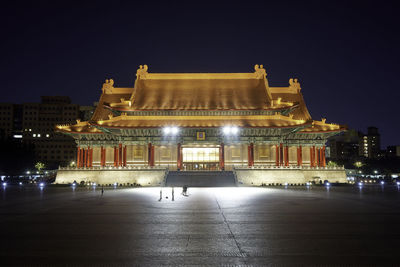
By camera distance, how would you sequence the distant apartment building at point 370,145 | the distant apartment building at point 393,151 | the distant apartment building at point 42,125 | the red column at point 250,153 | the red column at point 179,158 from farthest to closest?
the distant apartment building at point 370,145 → the distant apartment building at point 393,151 → the distant apartment building at point 42,125 → the red column at point 179,158 → the red column at point 250,153

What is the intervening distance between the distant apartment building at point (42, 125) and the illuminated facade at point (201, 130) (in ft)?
281

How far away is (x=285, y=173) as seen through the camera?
41344 mm

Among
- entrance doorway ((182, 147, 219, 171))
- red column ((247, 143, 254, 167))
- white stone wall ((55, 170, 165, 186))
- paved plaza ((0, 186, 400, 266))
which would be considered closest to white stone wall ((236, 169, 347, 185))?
red column ((247, 143, 254, 167))

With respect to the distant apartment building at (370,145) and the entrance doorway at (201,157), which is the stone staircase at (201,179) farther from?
the distant apartment building at (370,145)

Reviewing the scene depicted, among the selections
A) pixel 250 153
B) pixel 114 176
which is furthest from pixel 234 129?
pixel 114 176

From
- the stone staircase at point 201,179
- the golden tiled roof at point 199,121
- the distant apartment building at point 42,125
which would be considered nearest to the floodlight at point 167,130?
the golden tiled roof at point 199,121

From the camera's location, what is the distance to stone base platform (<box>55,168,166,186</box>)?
40.4 metres

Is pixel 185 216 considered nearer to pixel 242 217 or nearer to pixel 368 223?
pixel 242 217

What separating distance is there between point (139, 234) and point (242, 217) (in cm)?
571

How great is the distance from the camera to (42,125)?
131 m

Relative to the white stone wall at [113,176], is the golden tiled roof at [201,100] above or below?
above

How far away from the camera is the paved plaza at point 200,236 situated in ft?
29.8

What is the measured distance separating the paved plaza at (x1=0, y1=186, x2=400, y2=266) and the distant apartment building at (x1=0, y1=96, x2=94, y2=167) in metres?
120

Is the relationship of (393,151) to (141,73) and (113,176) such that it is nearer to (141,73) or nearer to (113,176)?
(141,73)
